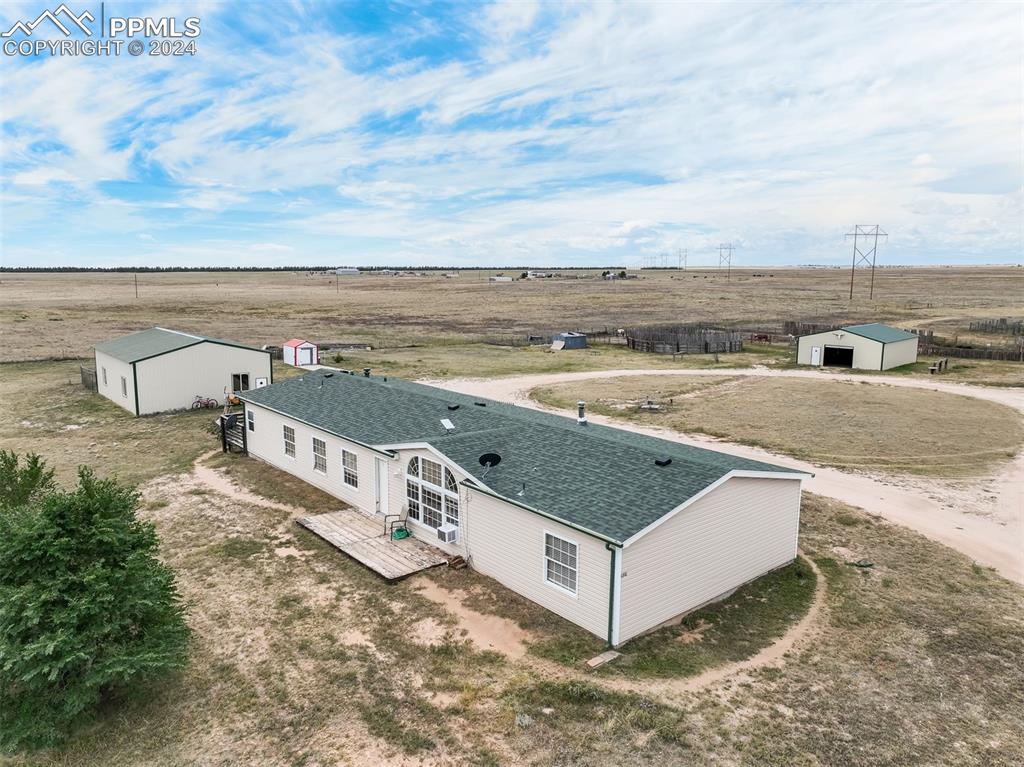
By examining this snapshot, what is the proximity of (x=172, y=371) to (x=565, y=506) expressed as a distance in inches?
1075

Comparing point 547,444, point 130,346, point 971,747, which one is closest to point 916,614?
point 971,747

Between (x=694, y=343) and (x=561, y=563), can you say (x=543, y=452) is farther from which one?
(x=694, y=343)

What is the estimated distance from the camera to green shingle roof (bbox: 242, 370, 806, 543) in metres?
13.8

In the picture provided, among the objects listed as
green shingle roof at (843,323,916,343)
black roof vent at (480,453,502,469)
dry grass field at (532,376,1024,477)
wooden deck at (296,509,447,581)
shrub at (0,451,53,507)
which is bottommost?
wooden deck at (296,509,447,581)

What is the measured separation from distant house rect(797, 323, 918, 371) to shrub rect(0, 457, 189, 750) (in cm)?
4752

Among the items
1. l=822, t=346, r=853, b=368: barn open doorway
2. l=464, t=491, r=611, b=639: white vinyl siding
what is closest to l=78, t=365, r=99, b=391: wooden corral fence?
l=464, t=491, r=611, b=639: white vinyl siding

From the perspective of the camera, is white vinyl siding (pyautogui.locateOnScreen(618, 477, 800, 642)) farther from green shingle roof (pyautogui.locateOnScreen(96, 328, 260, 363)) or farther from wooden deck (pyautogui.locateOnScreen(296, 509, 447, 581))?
green shingle roof (pyautogui.locateOnScreen(96, 328, 260, 363))

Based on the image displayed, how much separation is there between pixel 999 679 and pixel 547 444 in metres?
10.3

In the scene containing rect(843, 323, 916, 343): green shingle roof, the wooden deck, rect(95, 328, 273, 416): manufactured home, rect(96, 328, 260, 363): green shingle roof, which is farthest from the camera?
rect(843, 323, 916, 343): green shingle roof

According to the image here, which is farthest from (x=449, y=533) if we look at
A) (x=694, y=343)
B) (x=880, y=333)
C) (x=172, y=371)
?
(x=694, y=343)

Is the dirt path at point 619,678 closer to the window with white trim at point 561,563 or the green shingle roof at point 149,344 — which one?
the window with white trim at point 561,563

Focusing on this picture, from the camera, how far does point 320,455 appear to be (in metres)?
22.4

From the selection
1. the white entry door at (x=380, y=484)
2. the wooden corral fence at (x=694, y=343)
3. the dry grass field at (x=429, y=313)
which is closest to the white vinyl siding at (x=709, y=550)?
the white entry door at (x=380, y=484)

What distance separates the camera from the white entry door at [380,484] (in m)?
19.2
